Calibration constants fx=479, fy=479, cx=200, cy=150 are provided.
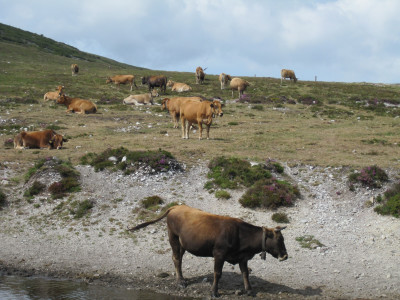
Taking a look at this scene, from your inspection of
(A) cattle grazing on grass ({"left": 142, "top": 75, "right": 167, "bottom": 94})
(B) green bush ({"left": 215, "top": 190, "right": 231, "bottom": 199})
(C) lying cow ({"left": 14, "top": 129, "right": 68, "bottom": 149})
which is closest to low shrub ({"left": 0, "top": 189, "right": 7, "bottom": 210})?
(C) lying cow ({"left": 14, "top": 129, "right": 68, "bottom": 149})

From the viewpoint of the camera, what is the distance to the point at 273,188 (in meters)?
18.4

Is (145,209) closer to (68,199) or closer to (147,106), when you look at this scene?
(68,199)

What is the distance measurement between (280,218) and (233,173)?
3.79 m

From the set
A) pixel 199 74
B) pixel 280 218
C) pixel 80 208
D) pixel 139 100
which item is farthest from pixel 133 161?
pixel 199 74

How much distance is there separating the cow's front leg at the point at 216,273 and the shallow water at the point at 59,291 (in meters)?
0.78

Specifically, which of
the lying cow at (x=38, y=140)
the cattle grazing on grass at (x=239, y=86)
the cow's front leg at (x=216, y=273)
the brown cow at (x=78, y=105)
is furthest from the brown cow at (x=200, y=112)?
the cattle grazing on grass at (x=239, y=86)

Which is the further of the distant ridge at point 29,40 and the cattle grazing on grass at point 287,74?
the distant ridge at point 29,40

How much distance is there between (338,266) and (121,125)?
22.0 meters

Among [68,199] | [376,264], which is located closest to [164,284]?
[376,264]

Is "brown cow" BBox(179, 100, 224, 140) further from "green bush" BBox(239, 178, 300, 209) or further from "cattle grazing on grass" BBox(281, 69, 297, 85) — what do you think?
"cattle grazing on grass" BBox(281, 69, 297, 85)

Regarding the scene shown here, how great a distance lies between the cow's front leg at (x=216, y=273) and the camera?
1157cm

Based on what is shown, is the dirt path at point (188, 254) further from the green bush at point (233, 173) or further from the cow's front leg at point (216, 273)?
the green bush at point (233, 173)

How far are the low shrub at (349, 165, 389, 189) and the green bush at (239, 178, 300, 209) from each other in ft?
8.13

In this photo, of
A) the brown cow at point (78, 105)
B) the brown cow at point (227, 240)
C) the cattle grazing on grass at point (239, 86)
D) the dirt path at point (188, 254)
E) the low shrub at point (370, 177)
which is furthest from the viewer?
the cattle grazing on grass at point (239, 86)
